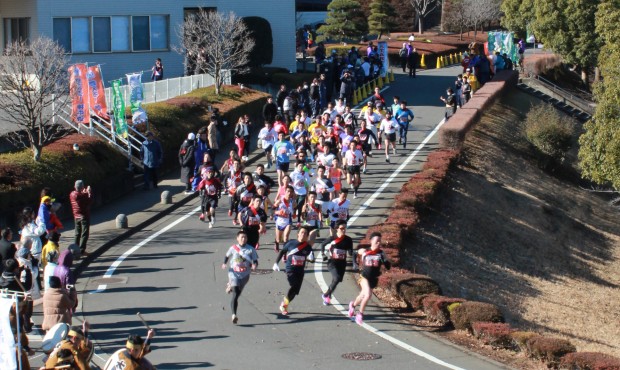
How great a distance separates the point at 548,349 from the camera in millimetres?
14875

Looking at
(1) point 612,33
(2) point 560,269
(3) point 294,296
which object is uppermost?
(1) point 612,33

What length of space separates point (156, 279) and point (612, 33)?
2011cm

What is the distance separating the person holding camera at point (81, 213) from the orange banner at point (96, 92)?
8.29 metres

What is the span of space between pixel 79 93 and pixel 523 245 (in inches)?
499

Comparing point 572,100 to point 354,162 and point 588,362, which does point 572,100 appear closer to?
point 354,162

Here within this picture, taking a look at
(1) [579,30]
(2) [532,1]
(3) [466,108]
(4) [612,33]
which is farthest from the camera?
(2) [532,1]

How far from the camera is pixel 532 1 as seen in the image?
59.0 m

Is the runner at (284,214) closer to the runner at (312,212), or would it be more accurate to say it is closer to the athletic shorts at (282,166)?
the runner at (312,212)

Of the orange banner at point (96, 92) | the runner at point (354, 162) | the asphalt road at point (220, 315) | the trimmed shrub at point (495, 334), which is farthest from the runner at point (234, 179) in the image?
the trimmed shrub at point (495, 334)

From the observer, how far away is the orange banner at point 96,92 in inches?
1137

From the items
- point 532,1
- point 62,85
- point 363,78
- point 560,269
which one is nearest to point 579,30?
point 532,1

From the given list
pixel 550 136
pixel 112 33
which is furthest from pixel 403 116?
pixel 112 33

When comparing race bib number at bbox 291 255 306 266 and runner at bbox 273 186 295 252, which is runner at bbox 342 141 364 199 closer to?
runner at bbox 273 186 295 252

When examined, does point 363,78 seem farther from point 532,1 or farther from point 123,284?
point 123,284
